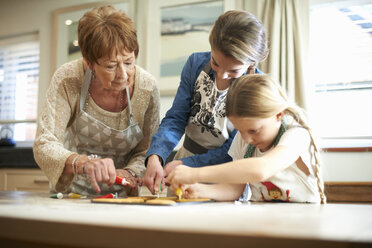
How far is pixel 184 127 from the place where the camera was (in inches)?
63.6

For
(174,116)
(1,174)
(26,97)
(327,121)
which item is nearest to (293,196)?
(174,116)

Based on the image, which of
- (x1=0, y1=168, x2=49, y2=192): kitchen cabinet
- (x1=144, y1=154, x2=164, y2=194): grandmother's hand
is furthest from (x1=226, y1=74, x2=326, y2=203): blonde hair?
(x1=0, y1=168, x2=49, y2=192): kitchen cabinet

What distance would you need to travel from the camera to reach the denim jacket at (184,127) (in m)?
1.49

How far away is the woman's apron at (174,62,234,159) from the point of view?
1509mm

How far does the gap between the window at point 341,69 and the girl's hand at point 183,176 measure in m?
1.99

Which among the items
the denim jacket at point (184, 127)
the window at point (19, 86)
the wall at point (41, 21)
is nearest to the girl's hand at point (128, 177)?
the denim jacket at point (184, 127)

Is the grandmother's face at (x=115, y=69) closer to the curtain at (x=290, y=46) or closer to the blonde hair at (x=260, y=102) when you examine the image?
the blonde hair at (x=260, y=102)

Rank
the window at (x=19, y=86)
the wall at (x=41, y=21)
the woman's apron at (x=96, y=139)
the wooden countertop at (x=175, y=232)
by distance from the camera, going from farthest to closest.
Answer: the window at (x=19, y=86) < the wall at (x=41, y=21) < the woman's apron at (x=96, y=139) < the wooden countertop at (x=175, y=232)

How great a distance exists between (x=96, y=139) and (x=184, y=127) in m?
0.39

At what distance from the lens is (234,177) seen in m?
1.10

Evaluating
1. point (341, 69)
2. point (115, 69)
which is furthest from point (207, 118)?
point (341, 69)

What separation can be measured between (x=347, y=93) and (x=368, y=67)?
248 millimetres

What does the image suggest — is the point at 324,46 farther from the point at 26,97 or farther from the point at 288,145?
the point at 26,97

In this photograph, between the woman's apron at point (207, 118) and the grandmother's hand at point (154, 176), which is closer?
the grandmother's hand at point (154, 176)
